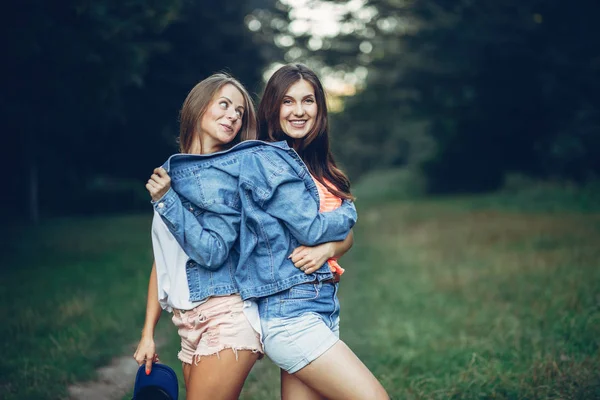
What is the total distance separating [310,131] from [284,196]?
1.73 ft

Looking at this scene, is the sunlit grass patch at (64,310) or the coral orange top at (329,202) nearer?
the coral orange top at (329,202)

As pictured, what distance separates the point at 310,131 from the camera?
9.91ft

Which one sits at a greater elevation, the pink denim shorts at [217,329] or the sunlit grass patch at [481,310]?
the pink denim shorts at [217,329]

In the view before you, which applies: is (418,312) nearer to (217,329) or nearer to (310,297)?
(310,297)

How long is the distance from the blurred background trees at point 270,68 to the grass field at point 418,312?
2.59 metres

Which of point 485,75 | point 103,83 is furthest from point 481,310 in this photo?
point 485,75

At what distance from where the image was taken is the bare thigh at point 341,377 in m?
2.48

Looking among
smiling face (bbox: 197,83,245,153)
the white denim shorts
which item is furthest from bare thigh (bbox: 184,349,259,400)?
smiling face (bbox: 197,83,245,153)

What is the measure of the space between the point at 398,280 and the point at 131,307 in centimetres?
377

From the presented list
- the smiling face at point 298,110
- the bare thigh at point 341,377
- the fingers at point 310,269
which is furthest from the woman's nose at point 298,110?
the bare thigh at point 341,377

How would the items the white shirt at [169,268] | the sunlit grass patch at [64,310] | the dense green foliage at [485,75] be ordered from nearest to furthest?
the white shirt at [169,268]
the sunlit grass patch at [64,310]
the dense green foliage at [485,75]

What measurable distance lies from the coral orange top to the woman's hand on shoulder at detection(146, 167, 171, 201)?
0.69 m

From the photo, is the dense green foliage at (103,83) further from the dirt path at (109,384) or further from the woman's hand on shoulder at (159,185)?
the dirt path at (109,384)

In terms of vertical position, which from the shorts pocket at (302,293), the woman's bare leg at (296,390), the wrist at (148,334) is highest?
the shorts pocket at (302,293)
